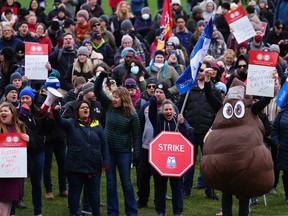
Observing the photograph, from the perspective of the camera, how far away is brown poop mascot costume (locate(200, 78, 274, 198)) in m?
15.2

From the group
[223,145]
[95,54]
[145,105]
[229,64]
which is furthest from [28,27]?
[223,145]

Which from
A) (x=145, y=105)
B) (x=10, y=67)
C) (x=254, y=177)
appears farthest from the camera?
(x=10, y=67)

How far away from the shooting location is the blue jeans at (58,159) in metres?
18.8

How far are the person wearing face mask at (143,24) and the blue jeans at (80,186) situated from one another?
11609mm

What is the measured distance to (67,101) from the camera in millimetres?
19406

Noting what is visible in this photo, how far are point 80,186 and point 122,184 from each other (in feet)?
2.46

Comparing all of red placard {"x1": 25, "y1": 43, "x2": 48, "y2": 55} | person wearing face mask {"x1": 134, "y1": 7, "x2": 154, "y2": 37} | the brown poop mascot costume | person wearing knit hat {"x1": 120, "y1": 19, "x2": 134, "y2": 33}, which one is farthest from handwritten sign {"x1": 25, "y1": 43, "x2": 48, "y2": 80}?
person wearing face mask {"x1": 134, "y1": 7, "x2": 154, "y2": 37}

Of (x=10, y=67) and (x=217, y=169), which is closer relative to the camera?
(x=217, y=169)

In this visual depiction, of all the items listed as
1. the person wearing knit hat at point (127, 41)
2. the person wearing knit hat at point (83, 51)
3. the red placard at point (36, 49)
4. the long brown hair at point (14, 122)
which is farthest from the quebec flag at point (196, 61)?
the person wearing knit hat at point (127, 41)

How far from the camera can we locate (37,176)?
1748 centimetres

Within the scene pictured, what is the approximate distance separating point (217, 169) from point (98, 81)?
2.80m

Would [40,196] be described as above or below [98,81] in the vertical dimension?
below

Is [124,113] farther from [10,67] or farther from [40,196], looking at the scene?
[10,67]

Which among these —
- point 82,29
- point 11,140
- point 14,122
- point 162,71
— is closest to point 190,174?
point 162,71
